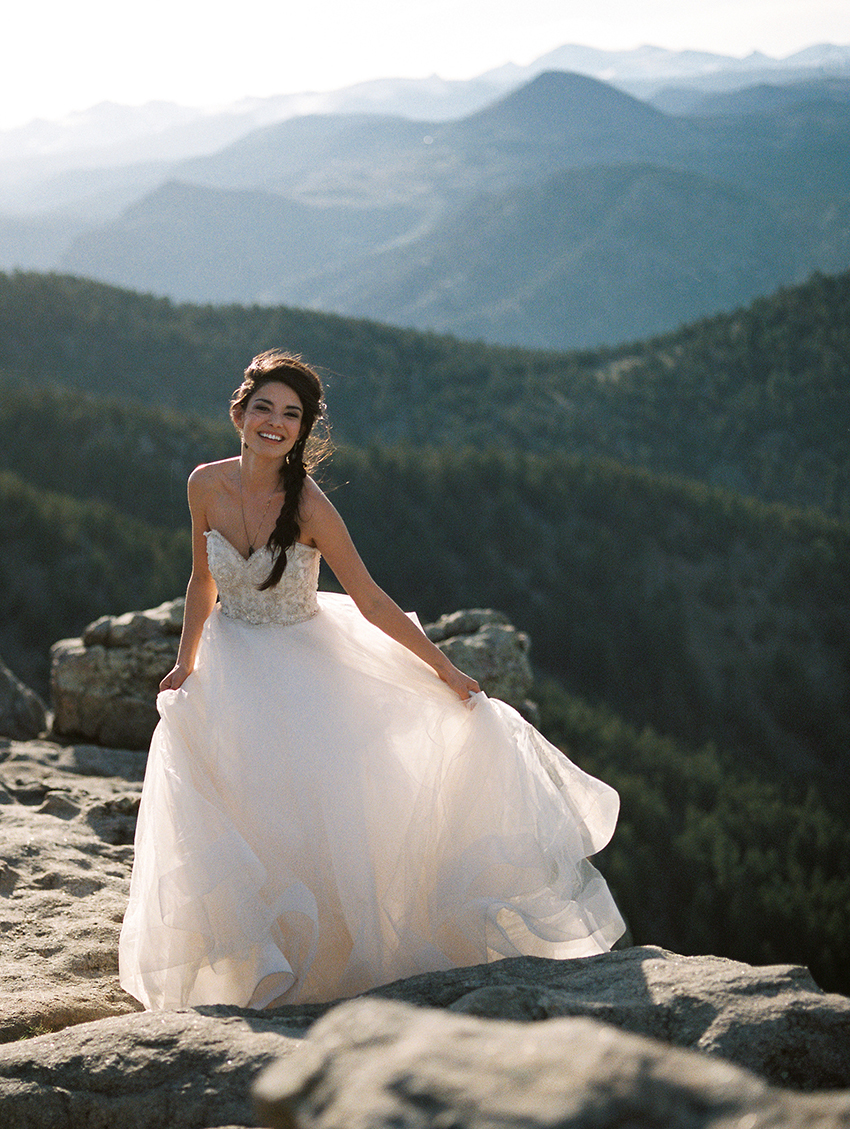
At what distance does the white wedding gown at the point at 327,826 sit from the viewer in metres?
2.85

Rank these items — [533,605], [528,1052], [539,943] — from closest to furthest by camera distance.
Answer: [528,1052] < [539,943] < [533,605]

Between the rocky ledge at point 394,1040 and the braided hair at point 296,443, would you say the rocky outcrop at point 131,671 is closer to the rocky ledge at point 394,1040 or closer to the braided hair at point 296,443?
the rocky ledge at point 394,1040

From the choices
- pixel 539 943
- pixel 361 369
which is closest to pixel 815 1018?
pixel 539 943

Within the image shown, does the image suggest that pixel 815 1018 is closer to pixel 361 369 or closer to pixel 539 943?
pixel 539 943

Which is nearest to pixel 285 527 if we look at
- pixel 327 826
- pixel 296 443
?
pixel 296 443

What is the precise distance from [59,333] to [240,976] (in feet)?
112

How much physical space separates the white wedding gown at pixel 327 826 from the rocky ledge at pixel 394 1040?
0.81 feet

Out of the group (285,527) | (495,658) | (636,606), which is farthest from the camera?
(636,606)

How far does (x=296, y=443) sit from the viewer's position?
3.41 meters

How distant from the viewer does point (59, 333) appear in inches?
1319

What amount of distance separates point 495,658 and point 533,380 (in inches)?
1332

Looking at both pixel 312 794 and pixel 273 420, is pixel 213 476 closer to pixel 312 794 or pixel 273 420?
pixel 273 420

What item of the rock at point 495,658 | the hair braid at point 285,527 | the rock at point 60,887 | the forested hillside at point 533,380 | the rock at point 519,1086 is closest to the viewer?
the rock at point 519,1086

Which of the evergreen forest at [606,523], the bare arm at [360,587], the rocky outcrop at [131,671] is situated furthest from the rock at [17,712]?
the bare arm at [360,587]
